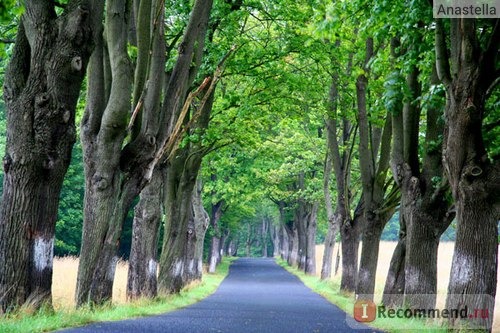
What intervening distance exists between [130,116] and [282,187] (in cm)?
3226

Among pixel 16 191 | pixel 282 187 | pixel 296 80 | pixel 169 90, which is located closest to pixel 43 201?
pixel 16 191

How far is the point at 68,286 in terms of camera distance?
657 inches

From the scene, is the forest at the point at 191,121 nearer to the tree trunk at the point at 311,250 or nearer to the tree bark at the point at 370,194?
the tree bark at the point at 370,194

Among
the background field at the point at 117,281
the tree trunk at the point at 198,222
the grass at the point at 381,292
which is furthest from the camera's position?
the tree trunk at the point at 198,222

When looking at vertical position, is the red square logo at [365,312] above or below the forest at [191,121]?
below

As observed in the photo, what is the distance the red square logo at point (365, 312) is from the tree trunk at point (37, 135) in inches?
271

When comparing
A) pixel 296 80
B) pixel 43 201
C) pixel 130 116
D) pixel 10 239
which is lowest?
pixel 10 239

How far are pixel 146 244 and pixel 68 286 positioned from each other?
2.64 m

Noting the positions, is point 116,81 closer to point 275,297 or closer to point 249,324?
point 249,324

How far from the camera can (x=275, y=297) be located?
20.2 m

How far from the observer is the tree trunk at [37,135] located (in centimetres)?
848

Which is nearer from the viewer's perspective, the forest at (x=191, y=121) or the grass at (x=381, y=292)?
the forest at (x=191, y=121)

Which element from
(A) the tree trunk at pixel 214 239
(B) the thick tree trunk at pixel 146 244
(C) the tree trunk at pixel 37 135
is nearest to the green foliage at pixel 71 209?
(A) the tree trunk at pixel 214 239

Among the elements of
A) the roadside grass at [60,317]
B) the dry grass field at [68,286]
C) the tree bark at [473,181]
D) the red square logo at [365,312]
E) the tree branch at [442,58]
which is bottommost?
the dry grass field at [68,286]
